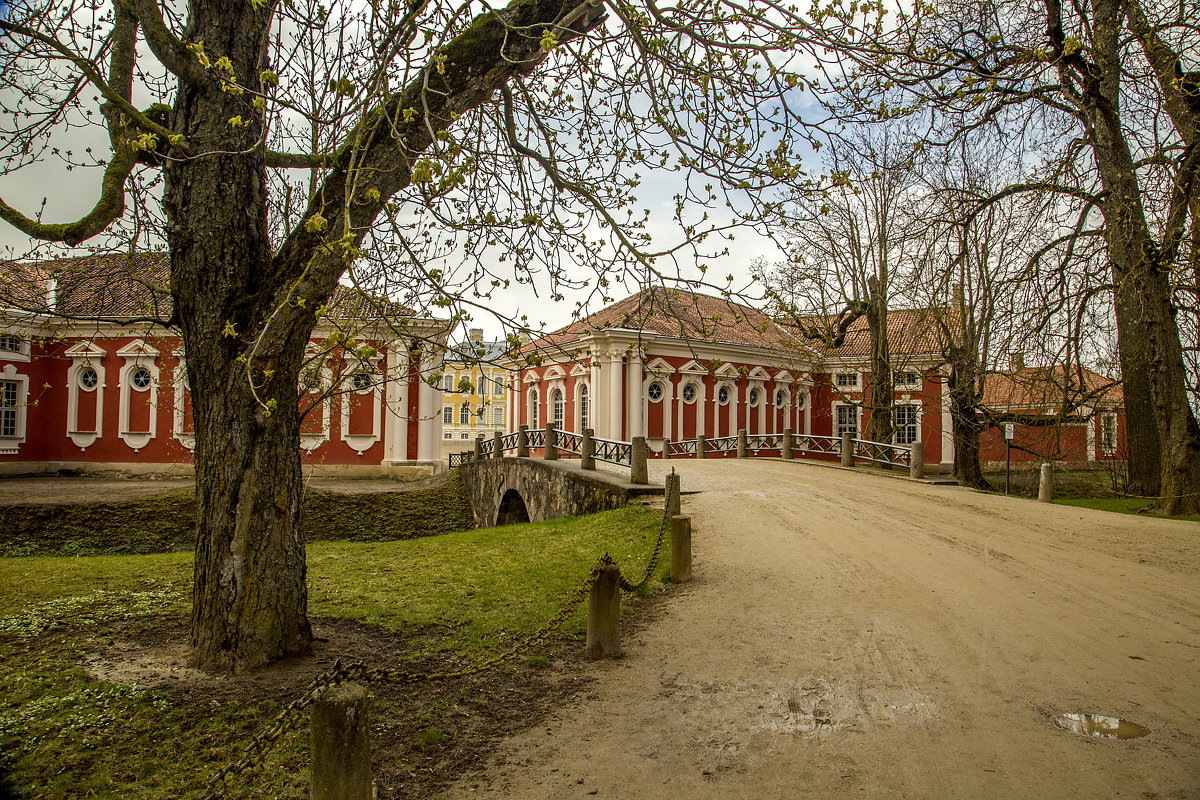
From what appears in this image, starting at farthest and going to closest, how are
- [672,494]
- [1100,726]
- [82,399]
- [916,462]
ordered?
[82,399] → [916,462] → [672,494] → [1100,726]

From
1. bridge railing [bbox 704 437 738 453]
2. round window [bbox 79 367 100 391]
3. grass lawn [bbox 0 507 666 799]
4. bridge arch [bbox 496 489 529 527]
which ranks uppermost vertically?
round window [bbox 79 367 100 391]

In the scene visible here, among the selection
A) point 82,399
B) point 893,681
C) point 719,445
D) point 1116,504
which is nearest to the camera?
point 893,681

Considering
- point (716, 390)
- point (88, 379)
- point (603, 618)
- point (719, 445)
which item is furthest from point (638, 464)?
point (88, 379)

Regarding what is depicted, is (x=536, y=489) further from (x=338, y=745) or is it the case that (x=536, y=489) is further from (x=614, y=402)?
(x=338, y=745)

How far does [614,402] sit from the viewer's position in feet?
82.3

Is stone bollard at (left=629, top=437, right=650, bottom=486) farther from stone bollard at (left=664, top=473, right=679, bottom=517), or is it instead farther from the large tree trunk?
the large tree trunk

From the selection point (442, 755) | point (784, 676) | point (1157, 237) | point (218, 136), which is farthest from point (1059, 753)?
point (1157, 237)

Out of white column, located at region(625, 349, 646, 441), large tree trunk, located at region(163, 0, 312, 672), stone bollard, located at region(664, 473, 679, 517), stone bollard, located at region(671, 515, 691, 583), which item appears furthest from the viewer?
white column, located at region(625, 349, 646, 441)

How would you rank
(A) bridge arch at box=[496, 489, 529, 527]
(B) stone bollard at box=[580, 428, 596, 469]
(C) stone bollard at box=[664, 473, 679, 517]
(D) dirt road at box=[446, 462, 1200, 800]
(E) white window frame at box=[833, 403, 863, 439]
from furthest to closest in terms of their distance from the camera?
(E) white window frame at box=[833, 403, 863, 439]
(A) bridge arch at box=[496, 489, 529, 527]
(B) stone bollard at box=[580, 428, 596, 469]
(C) stone bollard at box=[664, 473, 679, 517]
(D) dirt road at box=[446, 462, 1200, 800]

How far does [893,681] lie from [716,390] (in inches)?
945

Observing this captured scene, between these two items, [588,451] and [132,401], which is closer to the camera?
[588,451]

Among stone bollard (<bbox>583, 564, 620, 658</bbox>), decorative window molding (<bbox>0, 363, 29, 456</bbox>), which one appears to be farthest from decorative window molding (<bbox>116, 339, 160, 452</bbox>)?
stone bollard (<bbox>583, 564, 620, 658</bbox>)

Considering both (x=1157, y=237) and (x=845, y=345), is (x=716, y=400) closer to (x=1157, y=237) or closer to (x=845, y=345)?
(x=845, y=345)

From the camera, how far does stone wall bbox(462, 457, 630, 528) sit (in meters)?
12.5
